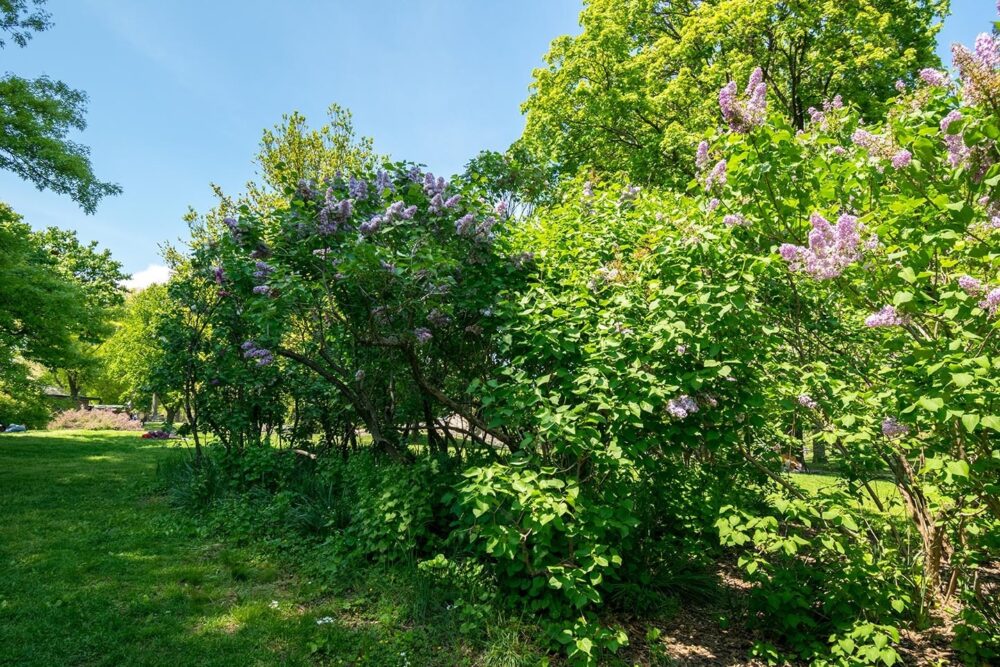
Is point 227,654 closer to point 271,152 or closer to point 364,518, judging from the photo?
point 364,518

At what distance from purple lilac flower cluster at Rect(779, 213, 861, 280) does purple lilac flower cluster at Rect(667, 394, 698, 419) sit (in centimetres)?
98

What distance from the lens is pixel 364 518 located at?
4.74 meters

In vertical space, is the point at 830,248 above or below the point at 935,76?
below

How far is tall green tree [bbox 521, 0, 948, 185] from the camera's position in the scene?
35.6 feet

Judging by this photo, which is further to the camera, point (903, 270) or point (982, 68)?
point (903, 270)

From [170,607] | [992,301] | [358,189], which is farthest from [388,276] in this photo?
[992,301]

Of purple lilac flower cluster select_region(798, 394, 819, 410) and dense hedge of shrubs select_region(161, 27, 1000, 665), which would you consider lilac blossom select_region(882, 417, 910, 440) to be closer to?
dense hedge of shrubs select_region(161, 27, 1000, 665)

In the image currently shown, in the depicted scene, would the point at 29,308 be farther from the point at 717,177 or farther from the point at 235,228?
the point at 717,177

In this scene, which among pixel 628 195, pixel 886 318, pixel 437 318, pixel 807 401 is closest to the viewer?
pixel 886 318

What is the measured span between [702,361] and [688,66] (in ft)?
38.8

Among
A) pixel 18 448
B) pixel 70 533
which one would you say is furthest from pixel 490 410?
pixel 18 448

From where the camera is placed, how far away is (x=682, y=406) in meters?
3.20

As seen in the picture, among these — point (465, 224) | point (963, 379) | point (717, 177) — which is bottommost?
point (963, 379)

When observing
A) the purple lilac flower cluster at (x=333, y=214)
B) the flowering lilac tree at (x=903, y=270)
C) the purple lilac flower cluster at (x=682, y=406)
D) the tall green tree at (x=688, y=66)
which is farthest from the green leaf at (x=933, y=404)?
the tall green tree at (x=688, y=66)
